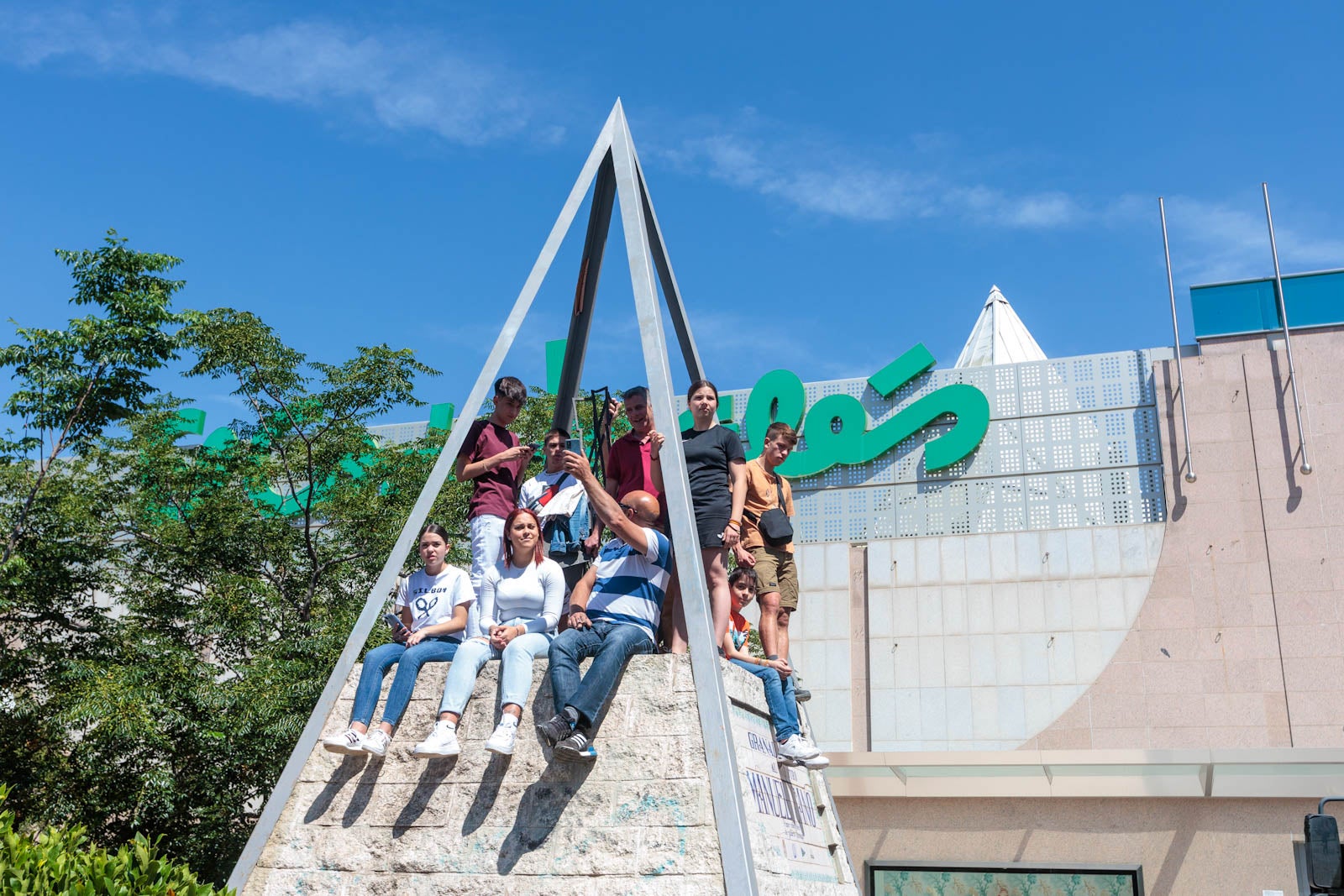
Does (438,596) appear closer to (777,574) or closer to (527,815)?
(527,815)

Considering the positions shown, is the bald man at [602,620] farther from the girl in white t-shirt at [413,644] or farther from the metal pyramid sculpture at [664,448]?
the girl in white t-shirt at [413,644]

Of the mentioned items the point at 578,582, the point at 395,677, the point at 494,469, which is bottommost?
the point at 395,677

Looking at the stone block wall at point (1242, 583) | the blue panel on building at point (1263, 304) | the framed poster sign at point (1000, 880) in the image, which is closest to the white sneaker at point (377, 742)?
the framed poster sign at point (1000, 880)

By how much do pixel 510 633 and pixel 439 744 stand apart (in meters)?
0.79

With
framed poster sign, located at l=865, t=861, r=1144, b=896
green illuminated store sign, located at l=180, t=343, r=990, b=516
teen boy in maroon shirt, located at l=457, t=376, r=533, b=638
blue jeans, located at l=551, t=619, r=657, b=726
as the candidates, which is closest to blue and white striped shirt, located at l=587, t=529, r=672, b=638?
blue jeans, located at l=551, t=619, r=657, b=726

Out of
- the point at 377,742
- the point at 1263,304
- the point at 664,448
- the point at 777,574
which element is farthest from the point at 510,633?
the point at 1263,304

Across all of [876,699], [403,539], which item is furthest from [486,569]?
[876,699]

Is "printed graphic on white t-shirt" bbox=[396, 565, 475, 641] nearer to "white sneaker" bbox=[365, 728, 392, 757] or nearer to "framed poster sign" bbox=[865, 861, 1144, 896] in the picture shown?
"white sneaker" bbox=[365, 728, 392, 757]

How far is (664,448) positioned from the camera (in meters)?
6.91

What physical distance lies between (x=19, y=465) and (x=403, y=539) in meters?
9.13

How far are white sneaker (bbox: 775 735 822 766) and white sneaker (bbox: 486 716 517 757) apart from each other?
64.7 inches

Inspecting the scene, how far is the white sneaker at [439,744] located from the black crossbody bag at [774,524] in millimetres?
2899

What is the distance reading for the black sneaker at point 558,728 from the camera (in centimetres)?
582

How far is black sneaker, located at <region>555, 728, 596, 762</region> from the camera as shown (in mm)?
5773
